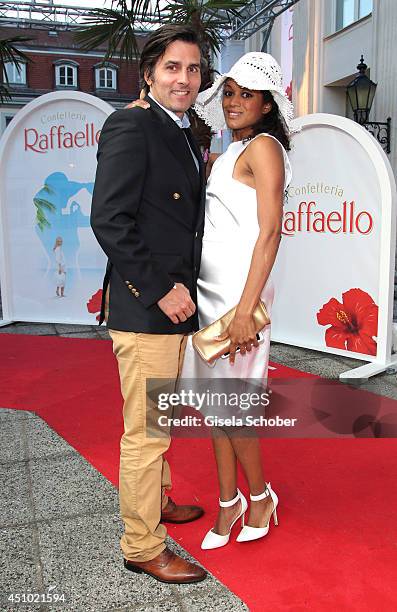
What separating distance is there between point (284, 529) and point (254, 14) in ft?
40.8

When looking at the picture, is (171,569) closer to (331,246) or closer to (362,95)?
(331,246)

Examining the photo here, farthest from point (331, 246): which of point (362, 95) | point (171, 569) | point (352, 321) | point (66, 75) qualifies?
point (66, 75)

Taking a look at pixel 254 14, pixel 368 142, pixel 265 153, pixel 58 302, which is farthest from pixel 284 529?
pixel 254 14

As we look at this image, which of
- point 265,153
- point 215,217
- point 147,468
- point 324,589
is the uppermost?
point 265,153

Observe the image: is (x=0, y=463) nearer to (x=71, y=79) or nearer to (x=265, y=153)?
(x=265, y=153)

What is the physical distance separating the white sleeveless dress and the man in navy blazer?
73 millimetres

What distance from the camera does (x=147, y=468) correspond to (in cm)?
187

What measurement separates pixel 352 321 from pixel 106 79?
28.1 metres

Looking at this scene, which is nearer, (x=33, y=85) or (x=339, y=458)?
(x=339, y=458)

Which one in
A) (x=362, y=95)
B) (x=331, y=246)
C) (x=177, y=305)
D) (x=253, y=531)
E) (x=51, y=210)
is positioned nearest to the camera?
(x=177, y=305)

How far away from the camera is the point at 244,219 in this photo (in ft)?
6.46

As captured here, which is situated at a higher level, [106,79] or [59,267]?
[106,79]

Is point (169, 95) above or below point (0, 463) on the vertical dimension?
above

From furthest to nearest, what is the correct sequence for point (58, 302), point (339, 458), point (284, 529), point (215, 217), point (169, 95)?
point (58, 302) < point (339, 458) < point (284, 529) < point (215, 217) < point (169, 95)
